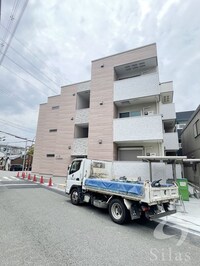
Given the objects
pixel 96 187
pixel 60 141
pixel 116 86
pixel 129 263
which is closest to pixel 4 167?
pixel 60 141

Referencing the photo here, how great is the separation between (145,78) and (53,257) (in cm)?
1306

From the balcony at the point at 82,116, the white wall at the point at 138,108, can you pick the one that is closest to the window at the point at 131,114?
the white wall at the point at 138,108

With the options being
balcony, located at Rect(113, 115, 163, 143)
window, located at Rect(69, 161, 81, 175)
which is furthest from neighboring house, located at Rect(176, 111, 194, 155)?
window, located at Rect(69, 161, 81, 175)

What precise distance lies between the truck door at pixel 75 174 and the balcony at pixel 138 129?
19.0 ft

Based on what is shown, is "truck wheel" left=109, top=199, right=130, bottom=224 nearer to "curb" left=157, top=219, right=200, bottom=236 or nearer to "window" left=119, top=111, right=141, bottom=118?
"curb" left=157, top=219, right=200, bottom=236

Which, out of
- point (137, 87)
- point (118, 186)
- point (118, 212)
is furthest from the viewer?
point (137, 87)

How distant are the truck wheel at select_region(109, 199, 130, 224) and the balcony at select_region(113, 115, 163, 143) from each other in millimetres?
7406

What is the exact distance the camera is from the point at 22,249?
10.7 ft

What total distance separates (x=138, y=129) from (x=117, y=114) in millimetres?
3441

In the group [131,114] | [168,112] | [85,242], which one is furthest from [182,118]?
[85,242]

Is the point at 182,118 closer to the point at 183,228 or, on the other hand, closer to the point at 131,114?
the point at 131,114

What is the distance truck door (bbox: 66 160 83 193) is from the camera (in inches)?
299

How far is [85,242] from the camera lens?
3.71 m

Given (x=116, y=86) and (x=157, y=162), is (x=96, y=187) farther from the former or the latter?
(x=116, y=86)
